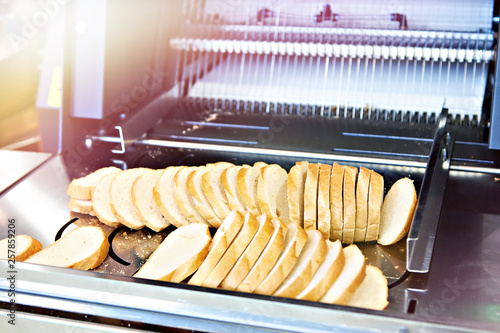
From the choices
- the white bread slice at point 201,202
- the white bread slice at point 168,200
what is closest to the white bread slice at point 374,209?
the white bread slice at point 201,202

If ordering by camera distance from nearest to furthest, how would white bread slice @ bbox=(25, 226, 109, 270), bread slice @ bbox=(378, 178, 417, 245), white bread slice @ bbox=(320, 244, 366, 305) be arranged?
white bread slice @ bbox=(320, 244, 366, 305) < white bread slice @ bbox=(25, 226, 109, 270) < bread slice @ bbox=(378, 178, 417, 245)

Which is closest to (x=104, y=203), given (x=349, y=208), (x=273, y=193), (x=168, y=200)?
(x=168, y=200)

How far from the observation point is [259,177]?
64.9 inches

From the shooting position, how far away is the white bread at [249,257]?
1285 mm

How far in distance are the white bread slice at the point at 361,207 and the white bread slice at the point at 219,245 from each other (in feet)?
1.11

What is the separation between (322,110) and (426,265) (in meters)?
1.14

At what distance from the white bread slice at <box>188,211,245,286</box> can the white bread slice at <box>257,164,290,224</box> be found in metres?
0.17

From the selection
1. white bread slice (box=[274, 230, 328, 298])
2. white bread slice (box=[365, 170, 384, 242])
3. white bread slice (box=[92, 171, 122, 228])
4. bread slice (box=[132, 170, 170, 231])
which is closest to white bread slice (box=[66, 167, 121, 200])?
white bread slice (box=[92, 171, 122, 228])

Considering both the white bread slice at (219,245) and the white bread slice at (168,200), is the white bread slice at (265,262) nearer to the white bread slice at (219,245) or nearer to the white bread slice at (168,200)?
the white bread slice at (219,245)

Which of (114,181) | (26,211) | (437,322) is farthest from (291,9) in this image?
(437,322)

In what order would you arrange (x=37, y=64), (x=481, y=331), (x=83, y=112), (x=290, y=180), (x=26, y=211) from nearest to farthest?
(x=481, y=331) < (x=290, y=180) < (x=26, y=211) < (x=83, y=112) < (x=37, y=64)

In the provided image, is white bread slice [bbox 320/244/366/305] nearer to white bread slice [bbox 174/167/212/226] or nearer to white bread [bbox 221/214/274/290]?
white bread [bbox 221/214/274/290]

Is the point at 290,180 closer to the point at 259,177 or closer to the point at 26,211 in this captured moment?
the point at 259,177

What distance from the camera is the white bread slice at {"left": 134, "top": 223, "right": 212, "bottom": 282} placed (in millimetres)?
1364
